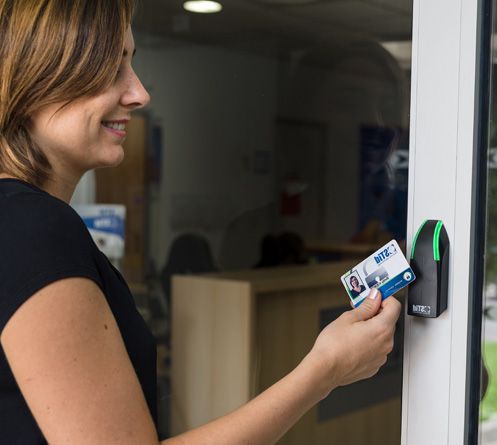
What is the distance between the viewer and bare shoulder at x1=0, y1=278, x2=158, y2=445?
2.02 feet

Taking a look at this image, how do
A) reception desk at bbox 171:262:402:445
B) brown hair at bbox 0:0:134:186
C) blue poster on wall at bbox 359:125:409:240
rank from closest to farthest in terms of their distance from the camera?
brown hair at bbox 0:0:134:186, reception desk at bbox 171:262:402:445, blue poster on wall at bbox 359:125:409:240

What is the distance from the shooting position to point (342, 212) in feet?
12.6

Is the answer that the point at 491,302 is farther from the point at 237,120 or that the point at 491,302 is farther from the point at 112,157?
the point at 237,120

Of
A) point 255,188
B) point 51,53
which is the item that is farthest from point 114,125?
point 255,188

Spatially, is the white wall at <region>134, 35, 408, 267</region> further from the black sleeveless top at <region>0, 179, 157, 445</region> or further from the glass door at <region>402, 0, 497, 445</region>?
the black sleeveless top at <region>0, 179, 157, 445</region>

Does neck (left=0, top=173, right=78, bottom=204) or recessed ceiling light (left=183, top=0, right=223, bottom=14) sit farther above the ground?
recessed ceiling light (left=183, top=0, right=223, bottom=14)

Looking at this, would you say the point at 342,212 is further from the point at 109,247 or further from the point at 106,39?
the point at 106,39

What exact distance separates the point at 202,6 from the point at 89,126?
151 centimetres

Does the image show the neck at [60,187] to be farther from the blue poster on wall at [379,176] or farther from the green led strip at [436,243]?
the blue poster on wall at [379,176]

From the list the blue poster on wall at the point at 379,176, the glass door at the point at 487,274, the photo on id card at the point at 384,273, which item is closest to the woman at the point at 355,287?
the photo on id card at the point at 384,273

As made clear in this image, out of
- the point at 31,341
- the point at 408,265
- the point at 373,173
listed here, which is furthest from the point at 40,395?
the point at 373,173

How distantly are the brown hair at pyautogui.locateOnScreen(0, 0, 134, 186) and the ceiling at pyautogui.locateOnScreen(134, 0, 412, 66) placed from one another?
0.94 metres

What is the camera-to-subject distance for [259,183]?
3719 mm

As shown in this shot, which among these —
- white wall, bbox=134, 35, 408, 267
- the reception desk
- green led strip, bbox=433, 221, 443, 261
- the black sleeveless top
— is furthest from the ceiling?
the black sleeveless top
